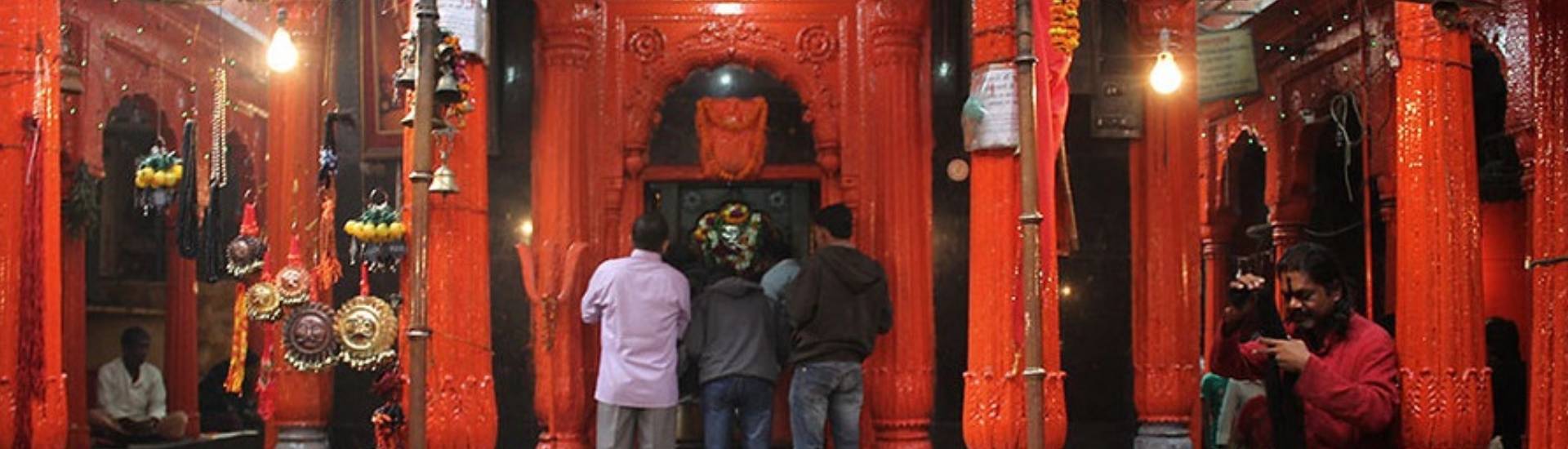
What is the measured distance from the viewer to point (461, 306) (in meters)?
7.82

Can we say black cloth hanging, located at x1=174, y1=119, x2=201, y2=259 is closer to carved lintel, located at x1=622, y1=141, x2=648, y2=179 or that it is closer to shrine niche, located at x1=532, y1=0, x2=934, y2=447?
shrine niche, located at x1=532, y1=0, x2=934, y2=447

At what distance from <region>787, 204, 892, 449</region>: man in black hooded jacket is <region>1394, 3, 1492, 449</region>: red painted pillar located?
10.2 ft

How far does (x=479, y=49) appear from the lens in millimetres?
8047

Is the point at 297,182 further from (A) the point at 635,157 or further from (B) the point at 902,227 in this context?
(B) the point at 902,227

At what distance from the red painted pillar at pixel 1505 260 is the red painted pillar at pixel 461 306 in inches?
406

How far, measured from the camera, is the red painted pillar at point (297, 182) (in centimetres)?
1012

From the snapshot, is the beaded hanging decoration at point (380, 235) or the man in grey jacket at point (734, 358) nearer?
the beaded hanging decoration at point (380, 235)

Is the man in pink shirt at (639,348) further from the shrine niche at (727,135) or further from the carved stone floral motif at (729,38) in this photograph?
the carved stone floral motif at (729,38)

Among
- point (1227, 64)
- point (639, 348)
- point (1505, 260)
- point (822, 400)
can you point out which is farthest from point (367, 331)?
point (1505, 260)

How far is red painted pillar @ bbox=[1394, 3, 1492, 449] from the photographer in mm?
6844

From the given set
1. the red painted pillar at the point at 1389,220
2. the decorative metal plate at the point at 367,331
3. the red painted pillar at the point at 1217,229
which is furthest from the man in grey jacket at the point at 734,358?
the red painted pillar at the point at 1217,229

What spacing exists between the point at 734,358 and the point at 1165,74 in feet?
10.9

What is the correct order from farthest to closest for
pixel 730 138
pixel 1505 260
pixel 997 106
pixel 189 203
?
pixel 1505 260, pixel 189 203, pixel 730 138, pixel 997 106

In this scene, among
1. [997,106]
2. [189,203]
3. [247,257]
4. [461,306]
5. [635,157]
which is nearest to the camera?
[461,306]
